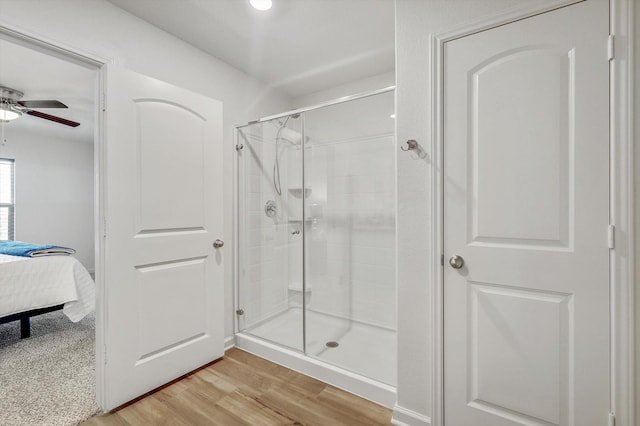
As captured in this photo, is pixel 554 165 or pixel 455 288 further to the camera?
pixel 455 288

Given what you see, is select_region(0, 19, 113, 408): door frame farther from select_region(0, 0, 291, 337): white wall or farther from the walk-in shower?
the walk-in shower

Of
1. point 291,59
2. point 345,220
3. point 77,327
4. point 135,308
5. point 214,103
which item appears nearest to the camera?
point 135,308

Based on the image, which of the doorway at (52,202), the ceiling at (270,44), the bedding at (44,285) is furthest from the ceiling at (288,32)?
the bedding at (44,285)

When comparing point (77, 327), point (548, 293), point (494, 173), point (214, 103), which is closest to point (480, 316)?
point (548, 293)

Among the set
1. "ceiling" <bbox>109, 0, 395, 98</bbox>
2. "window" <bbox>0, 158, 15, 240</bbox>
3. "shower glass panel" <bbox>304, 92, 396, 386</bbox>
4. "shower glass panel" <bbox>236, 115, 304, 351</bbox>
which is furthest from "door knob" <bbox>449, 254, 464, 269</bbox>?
"window" <bbox>0, 158, 15, 240</bbox>

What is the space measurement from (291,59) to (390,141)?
44.9 inches

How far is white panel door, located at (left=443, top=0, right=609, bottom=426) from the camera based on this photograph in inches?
48.2

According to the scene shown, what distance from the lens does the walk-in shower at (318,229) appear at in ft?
8.34

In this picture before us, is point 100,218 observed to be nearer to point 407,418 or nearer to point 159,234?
point 159,234

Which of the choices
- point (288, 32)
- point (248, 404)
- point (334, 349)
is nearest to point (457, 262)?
point (334, 349)

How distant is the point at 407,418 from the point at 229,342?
5.23 ft

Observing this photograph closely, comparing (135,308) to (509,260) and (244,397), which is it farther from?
(509,260)

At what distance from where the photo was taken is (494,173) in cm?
140

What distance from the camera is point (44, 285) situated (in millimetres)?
2850
